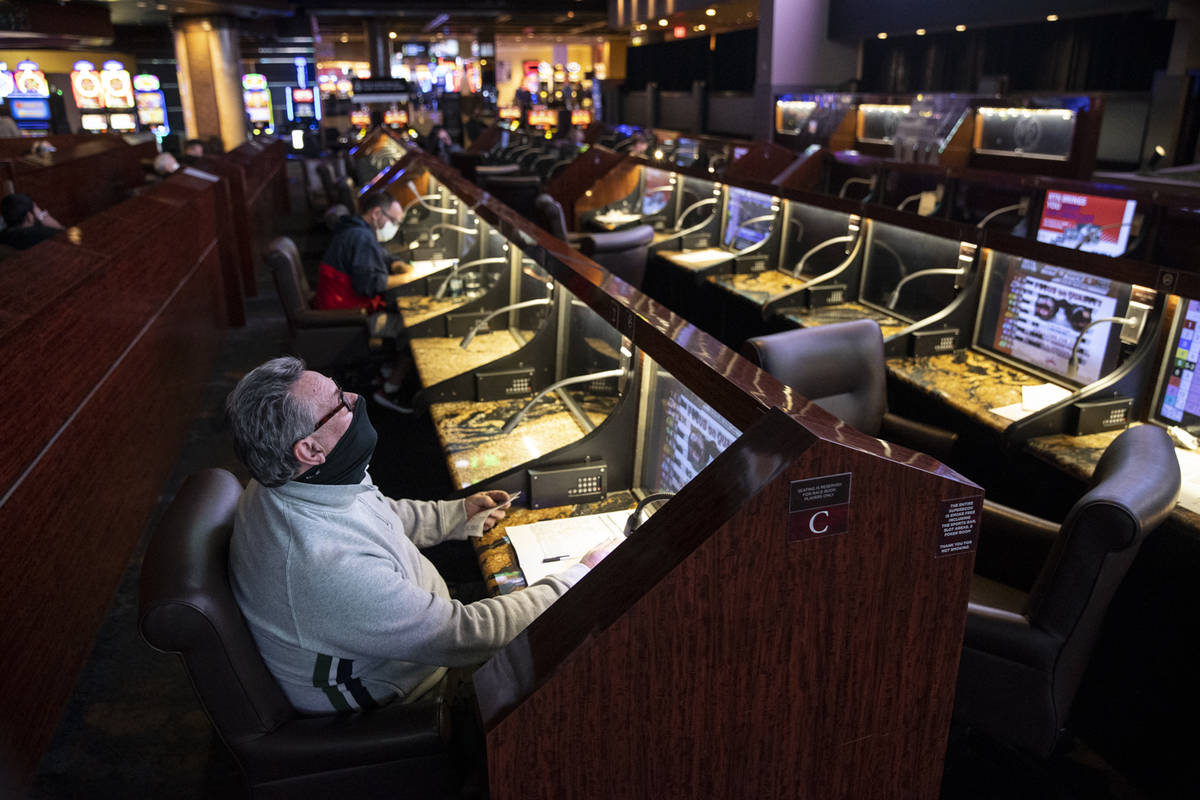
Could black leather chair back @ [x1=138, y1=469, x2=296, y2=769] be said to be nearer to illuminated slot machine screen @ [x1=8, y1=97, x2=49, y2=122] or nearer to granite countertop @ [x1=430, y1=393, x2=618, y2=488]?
granite countertop @ [x1=430, y1=393, x2=618, y2=488]

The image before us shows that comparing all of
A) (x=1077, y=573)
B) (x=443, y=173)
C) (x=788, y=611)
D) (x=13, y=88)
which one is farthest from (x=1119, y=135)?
(x=13, y=88)

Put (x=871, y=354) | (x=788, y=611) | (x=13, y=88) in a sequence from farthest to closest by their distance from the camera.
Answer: (x=13, y=88)
(x=871, y=354)
(x=788, y=611)

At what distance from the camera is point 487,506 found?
213cm

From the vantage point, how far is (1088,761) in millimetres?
2324

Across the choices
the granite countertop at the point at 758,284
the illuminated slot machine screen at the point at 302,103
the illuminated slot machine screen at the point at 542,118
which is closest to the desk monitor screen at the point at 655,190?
the granite countertop at the point at 758,284

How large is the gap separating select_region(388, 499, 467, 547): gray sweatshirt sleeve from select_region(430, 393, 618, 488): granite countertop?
21 cm

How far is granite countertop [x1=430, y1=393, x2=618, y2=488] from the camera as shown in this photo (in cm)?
247

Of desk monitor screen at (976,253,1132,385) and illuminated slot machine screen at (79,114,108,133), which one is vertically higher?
illuminated slot machine screen at (79,114,108,133)

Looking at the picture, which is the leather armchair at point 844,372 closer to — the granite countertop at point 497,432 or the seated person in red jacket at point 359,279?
the granite countertop at point 497,432

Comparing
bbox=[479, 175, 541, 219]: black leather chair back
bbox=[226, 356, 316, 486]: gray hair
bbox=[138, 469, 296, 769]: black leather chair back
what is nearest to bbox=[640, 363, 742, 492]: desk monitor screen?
bbox=[226, 356, 316, 486]: gray hair

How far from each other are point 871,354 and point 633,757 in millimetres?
1877

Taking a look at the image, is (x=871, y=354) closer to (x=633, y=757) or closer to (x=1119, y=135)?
(x=633, y=757)

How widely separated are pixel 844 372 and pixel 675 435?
102 cm

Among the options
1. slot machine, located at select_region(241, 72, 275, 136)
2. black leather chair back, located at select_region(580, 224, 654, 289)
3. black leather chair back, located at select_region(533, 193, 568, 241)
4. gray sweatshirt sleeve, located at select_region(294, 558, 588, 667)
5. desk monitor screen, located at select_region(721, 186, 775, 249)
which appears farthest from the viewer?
slot machine, located at select_region(241, 72, 275, 136)
